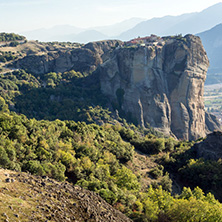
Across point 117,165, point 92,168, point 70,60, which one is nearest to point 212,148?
point 117,165

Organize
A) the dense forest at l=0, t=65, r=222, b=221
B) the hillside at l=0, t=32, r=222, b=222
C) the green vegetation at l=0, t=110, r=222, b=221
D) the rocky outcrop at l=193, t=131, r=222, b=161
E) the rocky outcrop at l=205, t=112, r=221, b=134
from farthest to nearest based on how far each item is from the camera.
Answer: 1. the rocky outcrop at l=205, t=112, r=221, b=134
2. the rocky outcrop at l=193, t=131, r=222, b=161
3. the hillside at l=0, t=32, r=222, b=222
4. the dense forest at l=0, t=65, r=222, b=221
5. the green vegetation at l=0, t=110, r=222, b=221

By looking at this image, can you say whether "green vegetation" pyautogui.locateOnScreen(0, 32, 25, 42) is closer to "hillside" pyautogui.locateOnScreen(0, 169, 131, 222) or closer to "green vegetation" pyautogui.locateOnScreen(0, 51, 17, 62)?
"green vegetation" pyautogui.locateOnScreen(0, 51, 17, 62)

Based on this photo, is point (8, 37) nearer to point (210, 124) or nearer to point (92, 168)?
point (210, 124)

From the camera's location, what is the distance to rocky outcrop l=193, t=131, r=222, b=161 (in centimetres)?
4719

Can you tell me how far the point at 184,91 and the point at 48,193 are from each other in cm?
8607

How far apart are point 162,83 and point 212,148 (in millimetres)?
54746

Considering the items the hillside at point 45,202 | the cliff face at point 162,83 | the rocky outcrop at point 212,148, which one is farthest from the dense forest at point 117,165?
the cliff face at point 162,83

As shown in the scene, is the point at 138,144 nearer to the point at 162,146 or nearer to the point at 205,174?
the point at 162,146

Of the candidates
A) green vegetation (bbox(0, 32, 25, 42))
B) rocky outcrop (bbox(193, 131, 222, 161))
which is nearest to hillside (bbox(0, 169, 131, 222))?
rocky outcrop (bbox(193, 131, 222, 161))

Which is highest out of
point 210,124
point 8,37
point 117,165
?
point 8,37

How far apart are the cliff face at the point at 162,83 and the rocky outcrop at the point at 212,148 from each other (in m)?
43.8

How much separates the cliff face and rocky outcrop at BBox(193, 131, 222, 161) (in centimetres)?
4380

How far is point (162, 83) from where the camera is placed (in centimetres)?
10031

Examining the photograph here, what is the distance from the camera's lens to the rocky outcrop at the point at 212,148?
47.2 meters
